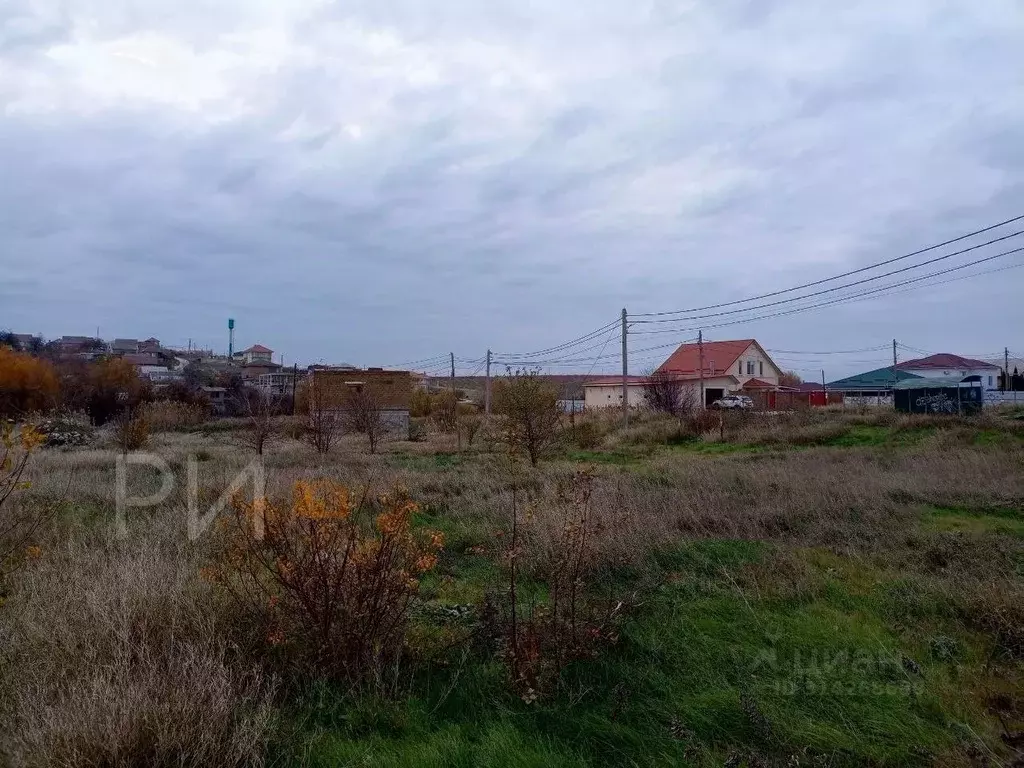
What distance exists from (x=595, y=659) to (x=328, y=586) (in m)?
1.47

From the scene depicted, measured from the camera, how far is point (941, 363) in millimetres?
54219

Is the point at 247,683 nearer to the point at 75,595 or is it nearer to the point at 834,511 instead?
the point at 75,595

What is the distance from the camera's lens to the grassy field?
2.77m

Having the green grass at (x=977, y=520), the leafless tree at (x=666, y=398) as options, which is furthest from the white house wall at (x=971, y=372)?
the green grass at (x=977, y=520)

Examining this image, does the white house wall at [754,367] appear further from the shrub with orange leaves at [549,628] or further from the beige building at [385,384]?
the shrub with orange leaves at [549,628]

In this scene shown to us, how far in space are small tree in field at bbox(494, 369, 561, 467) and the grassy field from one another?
23.3 feet

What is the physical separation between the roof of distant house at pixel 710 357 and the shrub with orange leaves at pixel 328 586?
4554 centimetres

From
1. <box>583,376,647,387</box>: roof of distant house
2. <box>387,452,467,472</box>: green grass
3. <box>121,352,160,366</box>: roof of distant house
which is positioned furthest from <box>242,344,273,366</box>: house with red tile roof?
<box>387,452,467,472</box>: green grass

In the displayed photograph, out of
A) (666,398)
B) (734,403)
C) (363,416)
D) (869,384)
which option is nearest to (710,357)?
(869,384)

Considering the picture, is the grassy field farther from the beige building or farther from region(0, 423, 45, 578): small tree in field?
the beige building

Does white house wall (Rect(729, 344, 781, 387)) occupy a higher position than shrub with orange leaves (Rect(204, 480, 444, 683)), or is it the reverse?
white house wall (Rect(729, 344, 781, 387))

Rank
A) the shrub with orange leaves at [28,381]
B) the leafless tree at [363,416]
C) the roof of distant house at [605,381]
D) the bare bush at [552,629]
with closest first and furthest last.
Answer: the bare bush at [552,629], the leafless tree at [363,416], the shrub with orange leaves at [28,381], the roof of distant house at [605,381]

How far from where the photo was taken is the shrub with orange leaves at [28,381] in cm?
2842

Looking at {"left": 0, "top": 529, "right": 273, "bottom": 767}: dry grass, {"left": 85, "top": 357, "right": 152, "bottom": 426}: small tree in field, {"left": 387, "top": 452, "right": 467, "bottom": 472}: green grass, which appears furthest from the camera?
{"left": 85, "top": 357, "right": 152, "bottom": 426}: small tree in field
